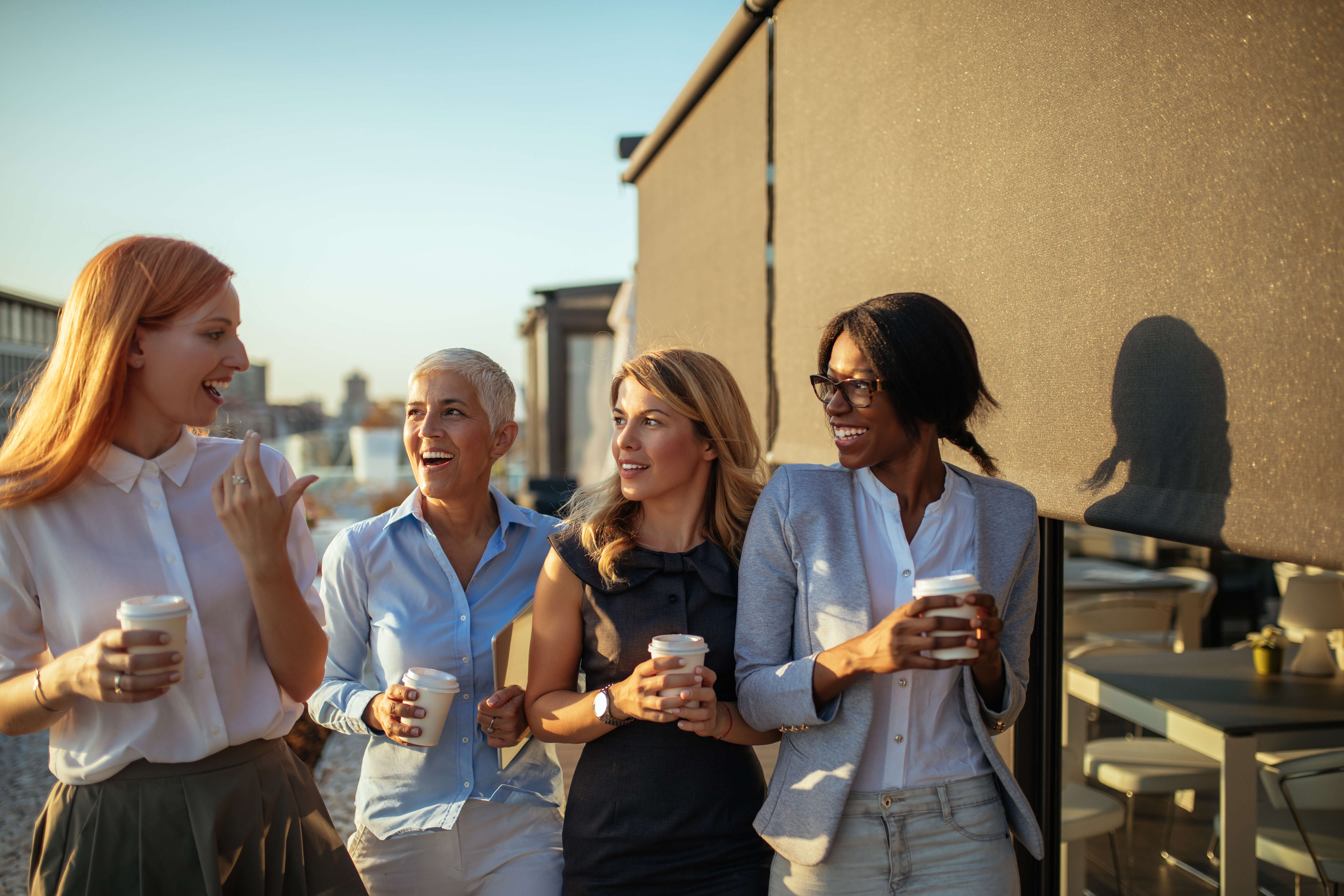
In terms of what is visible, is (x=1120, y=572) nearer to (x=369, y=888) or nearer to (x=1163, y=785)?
(x=1163, y=785)

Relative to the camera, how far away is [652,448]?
6.75ft

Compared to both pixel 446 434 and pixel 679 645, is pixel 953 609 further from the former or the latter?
pixel 446 434

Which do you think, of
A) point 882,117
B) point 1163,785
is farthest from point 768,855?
point 1163,785

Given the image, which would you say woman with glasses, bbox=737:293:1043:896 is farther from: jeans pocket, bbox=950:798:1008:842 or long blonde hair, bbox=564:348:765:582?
long blonde hair, bbox=564:348:765:582

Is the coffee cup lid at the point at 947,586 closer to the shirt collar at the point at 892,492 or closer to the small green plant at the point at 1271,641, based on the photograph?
the shirt collar at the point at 892,492

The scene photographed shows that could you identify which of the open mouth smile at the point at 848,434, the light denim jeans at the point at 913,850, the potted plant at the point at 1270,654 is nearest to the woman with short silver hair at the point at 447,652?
the light denim jeans at the point at 913,850

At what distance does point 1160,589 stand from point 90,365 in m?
6.55

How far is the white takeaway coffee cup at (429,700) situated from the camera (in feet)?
6.07

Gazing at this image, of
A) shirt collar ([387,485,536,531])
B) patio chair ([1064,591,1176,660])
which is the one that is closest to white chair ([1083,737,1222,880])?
patio chair ([1064,591,1176,660])

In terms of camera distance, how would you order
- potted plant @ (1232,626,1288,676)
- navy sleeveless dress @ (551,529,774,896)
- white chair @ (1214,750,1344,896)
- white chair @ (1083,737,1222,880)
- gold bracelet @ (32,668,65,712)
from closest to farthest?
gold bracelet @ (32,668,65,712) < navy sleeveless dress @ (551,529,774,896) < white chair @ (1214,750,1344,896) < white chair @ (1083,737,1222,880) < potted plant @ (1232,626,1288,676)

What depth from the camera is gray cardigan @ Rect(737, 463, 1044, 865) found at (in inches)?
66.5

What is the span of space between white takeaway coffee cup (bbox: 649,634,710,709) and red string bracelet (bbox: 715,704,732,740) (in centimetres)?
22

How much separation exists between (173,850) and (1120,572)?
23.4ft

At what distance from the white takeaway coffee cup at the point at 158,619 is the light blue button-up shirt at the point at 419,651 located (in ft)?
2.14
